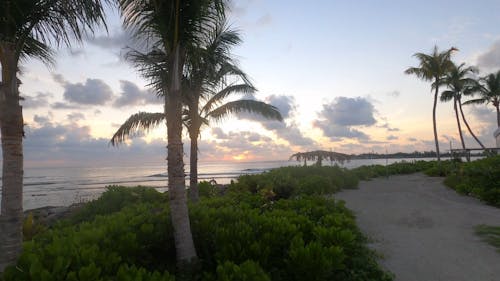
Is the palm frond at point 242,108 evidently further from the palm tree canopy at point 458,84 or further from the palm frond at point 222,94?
the palm tree canopy at point 458,84

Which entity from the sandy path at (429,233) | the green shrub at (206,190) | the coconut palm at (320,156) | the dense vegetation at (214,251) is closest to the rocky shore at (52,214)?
the green shrub at (206,190)

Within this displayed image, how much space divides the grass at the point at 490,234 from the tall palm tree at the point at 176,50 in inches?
211

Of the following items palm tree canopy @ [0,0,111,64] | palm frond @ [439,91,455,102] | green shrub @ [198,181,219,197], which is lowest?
green shrub @ [198,181,219,197]

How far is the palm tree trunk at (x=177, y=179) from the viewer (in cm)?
447

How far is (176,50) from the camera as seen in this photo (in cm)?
455

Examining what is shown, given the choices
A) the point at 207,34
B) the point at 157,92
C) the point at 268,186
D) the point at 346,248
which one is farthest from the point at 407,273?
the point at 268,186

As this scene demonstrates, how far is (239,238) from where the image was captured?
4609 mm

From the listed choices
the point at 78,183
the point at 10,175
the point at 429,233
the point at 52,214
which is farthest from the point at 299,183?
the point at 78,183

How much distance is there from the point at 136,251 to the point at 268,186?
7966 millimetres

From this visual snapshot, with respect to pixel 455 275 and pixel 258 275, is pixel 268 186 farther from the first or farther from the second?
pixel 258 275

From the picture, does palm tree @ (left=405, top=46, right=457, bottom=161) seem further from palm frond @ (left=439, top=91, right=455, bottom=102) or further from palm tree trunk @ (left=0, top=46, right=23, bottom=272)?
palm tree trunk @ (left=0, top=46, right=23, bottom=272)

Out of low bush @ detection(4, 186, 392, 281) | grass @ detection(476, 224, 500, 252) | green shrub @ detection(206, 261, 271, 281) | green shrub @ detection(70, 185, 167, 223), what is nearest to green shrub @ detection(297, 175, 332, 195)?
green shrub @ detection(70, 185, 167, 223)

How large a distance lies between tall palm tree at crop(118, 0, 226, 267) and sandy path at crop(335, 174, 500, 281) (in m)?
3.14

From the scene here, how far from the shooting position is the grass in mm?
5986
